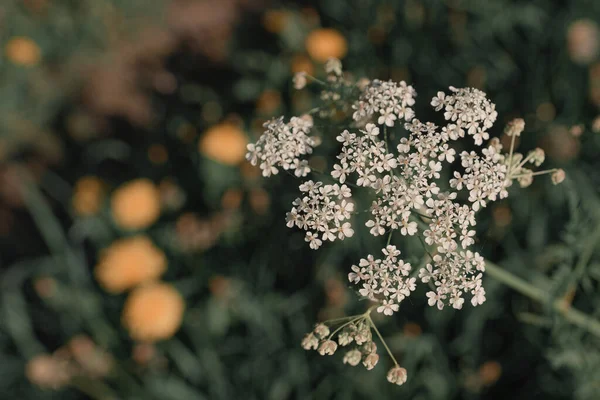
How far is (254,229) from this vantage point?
3912mm

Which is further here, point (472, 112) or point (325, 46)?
point (325, 46)

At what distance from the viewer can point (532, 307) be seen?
3.36 metres

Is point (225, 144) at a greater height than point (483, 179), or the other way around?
point (483, 179)

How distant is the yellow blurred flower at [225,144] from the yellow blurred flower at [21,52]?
6.49 ft

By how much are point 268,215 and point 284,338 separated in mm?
849

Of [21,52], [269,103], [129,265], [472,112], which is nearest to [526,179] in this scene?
[472,112]

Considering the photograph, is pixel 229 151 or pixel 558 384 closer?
pixel 558 384

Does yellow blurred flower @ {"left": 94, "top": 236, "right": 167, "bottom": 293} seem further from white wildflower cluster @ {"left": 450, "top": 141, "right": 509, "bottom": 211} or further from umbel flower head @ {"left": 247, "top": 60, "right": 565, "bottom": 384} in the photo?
white wildflower cluster @ {"left": 450, "top": 141, "right": 509, "bottom": 211}

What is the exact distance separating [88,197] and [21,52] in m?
1.55

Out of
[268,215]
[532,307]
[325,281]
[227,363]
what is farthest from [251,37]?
[532,307]

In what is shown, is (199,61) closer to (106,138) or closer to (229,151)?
(106,138)

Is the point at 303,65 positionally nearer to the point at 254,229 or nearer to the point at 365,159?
the point at 254,229

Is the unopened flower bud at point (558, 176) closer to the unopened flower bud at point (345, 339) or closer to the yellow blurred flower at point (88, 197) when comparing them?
the unopened flower bud at point (345, 339)

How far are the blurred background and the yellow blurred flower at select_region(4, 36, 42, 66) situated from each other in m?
0.02
